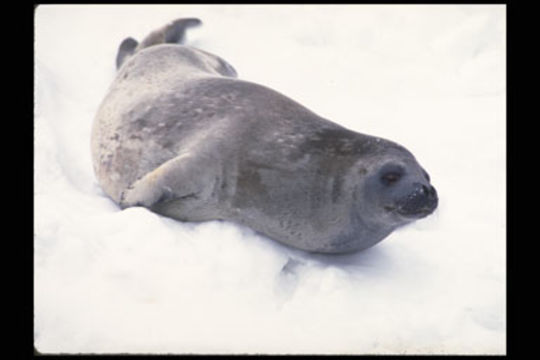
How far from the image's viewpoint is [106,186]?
3266mm

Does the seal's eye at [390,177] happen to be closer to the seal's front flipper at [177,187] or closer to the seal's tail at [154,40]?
the seal's front flipper at [177,187]

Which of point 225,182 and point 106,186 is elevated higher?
point 225,182

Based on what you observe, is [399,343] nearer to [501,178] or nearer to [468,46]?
[501,178]

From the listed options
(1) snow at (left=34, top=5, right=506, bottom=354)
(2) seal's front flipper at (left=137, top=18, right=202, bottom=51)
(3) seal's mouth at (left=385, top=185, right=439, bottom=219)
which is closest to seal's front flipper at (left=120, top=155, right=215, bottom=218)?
(1) snow at (left=34, top=5, right=506, bottom=354)

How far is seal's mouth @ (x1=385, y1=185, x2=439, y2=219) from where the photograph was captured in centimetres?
265

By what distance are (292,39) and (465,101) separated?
166 centimetres

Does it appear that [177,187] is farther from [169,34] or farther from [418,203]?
[169,34]

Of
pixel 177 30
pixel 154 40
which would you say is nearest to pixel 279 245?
pixel 154 40

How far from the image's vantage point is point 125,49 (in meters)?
4.87

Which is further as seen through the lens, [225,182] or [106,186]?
[106,186]

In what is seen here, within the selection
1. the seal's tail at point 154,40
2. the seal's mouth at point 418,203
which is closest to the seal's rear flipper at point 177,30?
the seal's tail at point 154,40

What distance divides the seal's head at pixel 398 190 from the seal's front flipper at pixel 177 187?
73 cm

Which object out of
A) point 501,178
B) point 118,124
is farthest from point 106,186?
→ point 501,178

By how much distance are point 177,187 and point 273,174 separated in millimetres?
441
